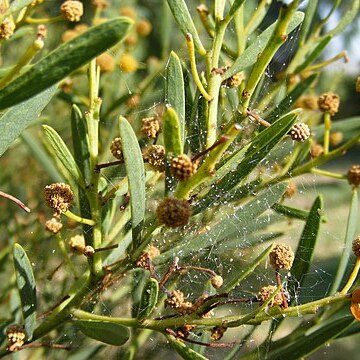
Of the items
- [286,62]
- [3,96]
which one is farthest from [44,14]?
[3,96]

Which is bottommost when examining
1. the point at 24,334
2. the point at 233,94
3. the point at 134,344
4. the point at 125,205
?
the point at 134,344

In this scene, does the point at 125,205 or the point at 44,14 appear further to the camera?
the point at 44,14

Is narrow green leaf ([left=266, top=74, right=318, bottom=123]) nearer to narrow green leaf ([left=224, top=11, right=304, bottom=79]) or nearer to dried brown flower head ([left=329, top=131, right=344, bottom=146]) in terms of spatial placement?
narrow green leaf ([left=224, top=11, right=304, bottom=79])

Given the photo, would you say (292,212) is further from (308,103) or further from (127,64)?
(127,64)

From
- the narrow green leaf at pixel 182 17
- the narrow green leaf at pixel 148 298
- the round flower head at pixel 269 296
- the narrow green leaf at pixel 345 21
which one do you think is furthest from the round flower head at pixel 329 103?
the narrow green leaf at pixel 148 298

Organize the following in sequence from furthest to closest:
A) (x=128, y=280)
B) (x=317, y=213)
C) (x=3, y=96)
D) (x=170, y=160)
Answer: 1. (x=128, y=280)
2. (x=317, y=213)
3. (x=170, y=160)
4. (x=3, y=96)

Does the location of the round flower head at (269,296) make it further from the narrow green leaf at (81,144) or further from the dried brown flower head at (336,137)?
the dried brown flower head at (336,137)

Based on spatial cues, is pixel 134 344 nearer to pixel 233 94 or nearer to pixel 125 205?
pixel 125 205
